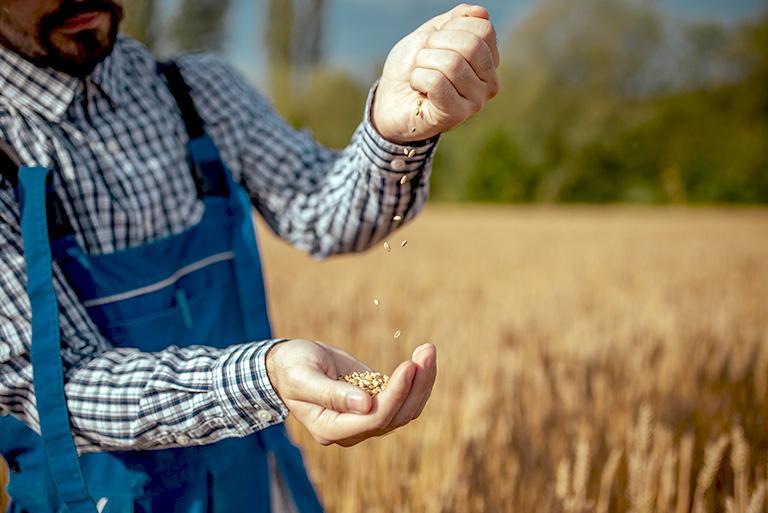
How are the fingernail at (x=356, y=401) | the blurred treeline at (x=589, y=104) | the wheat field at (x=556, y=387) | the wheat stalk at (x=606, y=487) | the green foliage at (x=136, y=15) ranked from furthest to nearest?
the blurred treeline at (x=589, y=104), the wheat field at (x=556, y=387), the wheat stalk at (x=606, y=487), the green foliage at (x=136, y=15), the fingernail at (x=356, y=401)

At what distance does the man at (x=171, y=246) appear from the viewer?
836 mm

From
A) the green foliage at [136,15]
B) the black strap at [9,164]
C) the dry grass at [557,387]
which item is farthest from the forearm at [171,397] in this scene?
the dry grass at [557,387]

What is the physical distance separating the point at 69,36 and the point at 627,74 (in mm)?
25053

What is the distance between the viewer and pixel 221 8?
2327 cm

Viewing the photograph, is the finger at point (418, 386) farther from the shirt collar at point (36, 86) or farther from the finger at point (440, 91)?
the shirt collar at point (36, 86)

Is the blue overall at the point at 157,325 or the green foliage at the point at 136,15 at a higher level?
the green foliage at the point at 136,15

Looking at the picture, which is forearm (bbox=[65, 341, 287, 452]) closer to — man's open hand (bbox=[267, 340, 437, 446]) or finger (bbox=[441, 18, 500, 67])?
man's open hand (bbox=[267, 340, 437, 446])

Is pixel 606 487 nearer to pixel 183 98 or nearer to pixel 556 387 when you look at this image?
pixel 556 387

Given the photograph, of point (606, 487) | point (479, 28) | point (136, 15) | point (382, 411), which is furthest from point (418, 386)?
point (136, 15)

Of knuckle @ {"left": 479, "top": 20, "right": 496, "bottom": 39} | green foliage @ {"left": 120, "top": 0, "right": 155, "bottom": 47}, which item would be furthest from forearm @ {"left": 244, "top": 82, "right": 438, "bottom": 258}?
green foliage @ {"left": 120, "top": 0, "right": 155, "bottom": 47}

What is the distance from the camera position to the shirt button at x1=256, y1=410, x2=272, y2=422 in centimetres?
84

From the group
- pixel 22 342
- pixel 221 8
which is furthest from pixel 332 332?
pixel 221 8

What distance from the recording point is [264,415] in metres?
0.85

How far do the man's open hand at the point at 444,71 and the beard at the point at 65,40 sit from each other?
1.34ft
